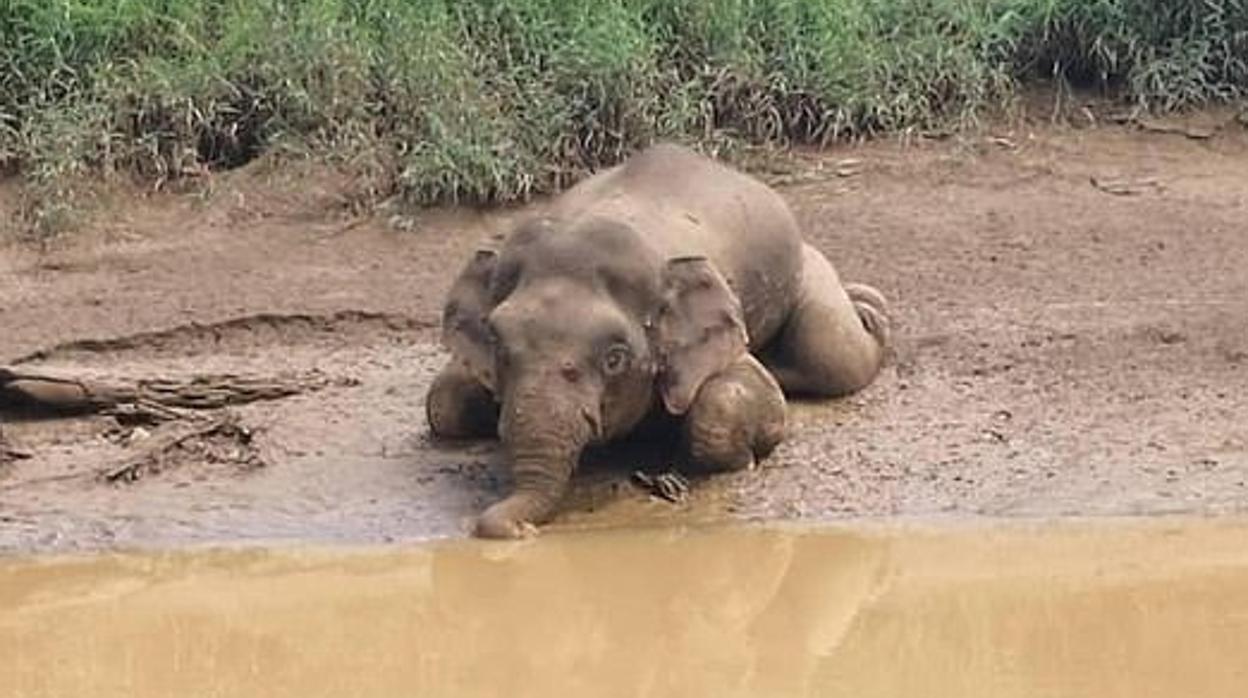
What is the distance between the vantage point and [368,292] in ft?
34.6

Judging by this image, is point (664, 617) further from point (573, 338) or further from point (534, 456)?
point (573, 338)

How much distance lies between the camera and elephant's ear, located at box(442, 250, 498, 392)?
8.23 m

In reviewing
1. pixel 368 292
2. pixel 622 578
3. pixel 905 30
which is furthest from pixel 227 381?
pixel 905 30

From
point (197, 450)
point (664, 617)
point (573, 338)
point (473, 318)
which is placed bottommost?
point (197, 450)

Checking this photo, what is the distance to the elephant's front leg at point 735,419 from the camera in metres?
8.29

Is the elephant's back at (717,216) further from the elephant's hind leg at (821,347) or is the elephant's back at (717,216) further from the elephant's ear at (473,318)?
the elephant's ear at (473,318)

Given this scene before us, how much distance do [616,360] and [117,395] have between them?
6.27 ft

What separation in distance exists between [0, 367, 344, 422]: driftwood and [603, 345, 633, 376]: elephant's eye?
1.67 m

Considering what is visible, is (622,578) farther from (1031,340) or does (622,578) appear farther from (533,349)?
(1031,340)

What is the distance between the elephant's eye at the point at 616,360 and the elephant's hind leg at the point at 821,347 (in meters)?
1.18

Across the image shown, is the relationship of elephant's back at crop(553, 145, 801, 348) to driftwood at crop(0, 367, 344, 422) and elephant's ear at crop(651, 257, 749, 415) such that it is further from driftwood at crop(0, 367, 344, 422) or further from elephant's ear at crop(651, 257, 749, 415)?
driftwood at crop(0, 367, 344, 422)

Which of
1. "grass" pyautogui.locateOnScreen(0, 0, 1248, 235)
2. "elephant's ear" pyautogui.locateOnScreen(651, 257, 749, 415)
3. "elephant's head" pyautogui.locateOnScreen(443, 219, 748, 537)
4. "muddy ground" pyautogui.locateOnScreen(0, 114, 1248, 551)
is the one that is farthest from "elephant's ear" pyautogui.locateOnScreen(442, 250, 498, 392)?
"grass" pyautogui.locateOnScreen(0, 0, 1248, 235)

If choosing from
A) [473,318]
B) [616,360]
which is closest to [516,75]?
[473,318]

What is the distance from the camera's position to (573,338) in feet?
25.9
